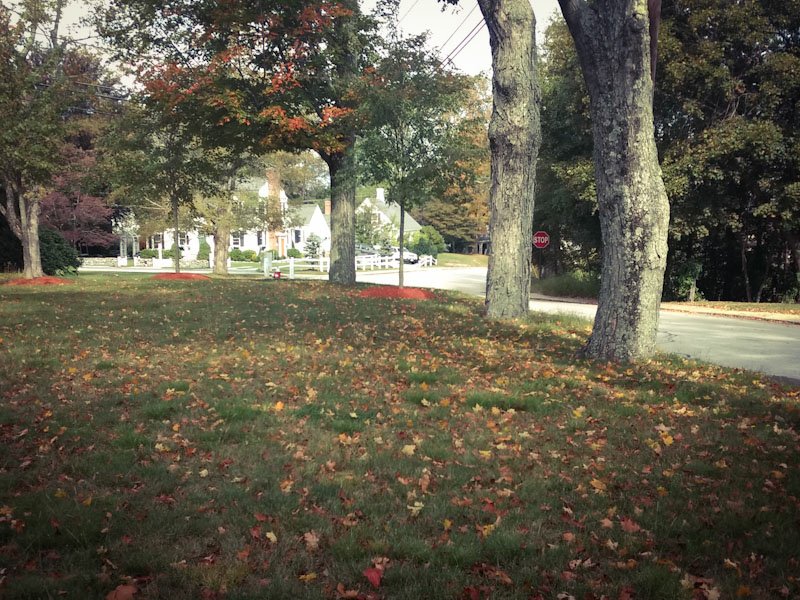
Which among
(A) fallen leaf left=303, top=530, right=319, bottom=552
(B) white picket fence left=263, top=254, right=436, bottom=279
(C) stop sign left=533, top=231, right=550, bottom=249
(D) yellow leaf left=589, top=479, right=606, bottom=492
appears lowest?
(A) fallen leaf left=303, top=530, right=319, bottom=552

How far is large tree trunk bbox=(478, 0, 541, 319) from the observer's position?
39.0ft

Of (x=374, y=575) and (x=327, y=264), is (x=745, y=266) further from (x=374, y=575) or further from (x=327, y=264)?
(x=327, y=264)

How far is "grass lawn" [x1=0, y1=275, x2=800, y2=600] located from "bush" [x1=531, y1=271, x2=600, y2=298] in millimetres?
18296

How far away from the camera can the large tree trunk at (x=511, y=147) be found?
1188 centimetres

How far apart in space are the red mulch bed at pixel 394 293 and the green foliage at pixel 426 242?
5012 centimetres

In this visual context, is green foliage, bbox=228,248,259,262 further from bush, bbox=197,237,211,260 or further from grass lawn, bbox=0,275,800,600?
grass lawn, bbox=0,275,800,600

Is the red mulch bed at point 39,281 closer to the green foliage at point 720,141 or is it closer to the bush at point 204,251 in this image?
the green foliage at point 720,141

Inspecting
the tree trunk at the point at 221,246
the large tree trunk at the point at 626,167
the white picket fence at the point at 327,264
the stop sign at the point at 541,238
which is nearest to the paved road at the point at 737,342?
the large tree trunk at the point at 626,167

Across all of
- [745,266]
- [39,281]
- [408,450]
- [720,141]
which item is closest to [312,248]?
[39,281]

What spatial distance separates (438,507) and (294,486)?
1028 millimetres

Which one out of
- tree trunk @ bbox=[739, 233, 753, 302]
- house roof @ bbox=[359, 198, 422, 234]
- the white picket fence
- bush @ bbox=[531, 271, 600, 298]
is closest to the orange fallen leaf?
bush @ bbox=[531, 271, 600, 298]

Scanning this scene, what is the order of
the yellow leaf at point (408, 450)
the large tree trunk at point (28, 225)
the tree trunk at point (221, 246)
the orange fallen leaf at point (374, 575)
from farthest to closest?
the tree trunk at point (221, 246)
the large tree trunk at point (28, 225)
the yellow leaf at point (408, 450)
the orange fallen leaf at point (374, 575)

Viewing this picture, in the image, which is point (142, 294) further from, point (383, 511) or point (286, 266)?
point (286, 266)

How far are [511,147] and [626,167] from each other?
434 centimetres
